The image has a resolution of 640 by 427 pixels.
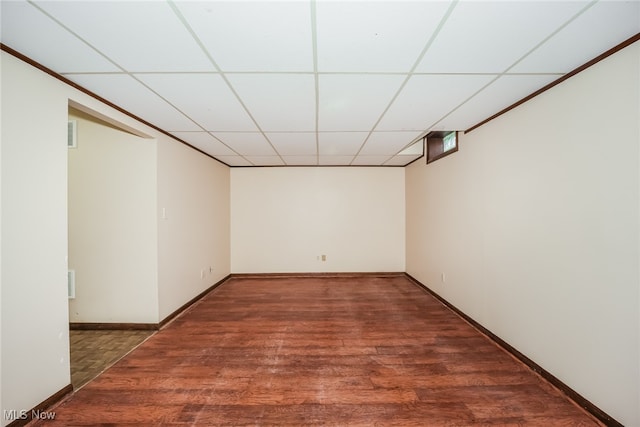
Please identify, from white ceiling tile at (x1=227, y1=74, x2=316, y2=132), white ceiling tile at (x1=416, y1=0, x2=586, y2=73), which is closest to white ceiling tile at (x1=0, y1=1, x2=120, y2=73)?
white ceiling tile at (x1=227, y1=74, x2=316, y2=132)

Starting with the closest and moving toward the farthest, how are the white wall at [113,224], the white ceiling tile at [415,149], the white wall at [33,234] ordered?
1. the white wall at [33,234]
2. the white wall at [113,224]
3. the white ceiling tile at [415,149]

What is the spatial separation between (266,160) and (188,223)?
6.04ft

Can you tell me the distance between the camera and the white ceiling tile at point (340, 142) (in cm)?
322

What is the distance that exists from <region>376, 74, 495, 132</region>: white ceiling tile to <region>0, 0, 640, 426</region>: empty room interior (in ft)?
0.10

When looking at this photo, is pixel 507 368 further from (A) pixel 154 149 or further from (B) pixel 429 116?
(A) pixel 154 149

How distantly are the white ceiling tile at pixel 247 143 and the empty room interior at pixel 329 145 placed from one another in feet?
0.16

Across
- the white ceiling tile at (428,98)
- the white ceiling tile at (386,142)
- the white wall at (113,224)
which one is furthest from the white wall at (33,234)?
the white ceiling tile at (386,142)

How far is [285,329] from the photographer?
305cm

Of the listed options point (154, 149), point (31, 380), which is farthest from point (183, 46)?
point (31, 380)

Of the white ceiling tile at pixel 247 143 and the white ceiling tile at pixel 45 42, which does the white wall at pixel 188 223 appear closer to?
the white ceiling tile at pixel 247 143

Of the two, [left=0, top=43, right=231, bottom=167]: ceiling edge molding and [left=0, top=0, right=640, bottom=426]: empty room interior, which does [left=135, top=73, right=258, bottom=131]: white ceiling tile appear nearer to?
[left=0, top=0, right=640, bottom=426]: empty room interior

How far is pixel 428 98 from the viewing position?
7.31ft

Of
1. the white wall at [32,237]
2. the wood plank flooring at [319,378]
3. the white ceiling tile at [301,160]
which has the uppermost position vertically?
the white ceiling tile at [301,160]

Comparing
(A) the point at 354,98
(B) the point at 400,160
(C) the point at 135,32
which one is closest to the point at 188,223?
(C) the point at 135,32
